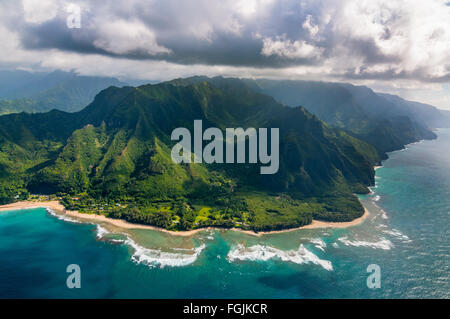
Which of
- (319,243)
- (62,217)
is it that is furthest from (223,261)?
(62,217)

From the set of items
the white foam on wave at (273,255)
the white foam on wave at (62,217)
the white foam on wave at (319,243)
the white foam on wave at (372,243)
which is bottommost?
the white foam on wave at (273,255)

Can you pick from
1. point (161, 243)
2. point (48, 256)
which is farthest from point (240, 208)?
point (48, 256)

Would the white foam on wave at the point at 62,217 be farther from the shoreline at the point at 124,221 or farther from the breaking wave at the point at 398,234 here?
the breaking wave at the point at 398,234

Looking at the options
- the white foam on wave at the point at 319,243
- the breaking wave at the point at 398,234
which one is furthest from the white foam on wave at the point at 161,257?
the breaking wave at the point at 398,234

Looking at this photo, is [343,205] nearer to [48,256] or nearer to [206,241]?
[206,241]

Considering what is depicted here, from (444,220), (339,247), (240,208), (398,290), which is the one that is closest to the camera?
(398,290)

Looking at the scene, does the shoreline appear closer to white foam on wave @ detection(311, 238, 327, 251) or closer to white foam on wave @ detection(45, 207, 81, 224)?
white foam on wave @ detection(45, 207, 81, 224)

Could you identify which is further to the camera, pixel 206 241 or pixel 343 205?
pixel 343 205
